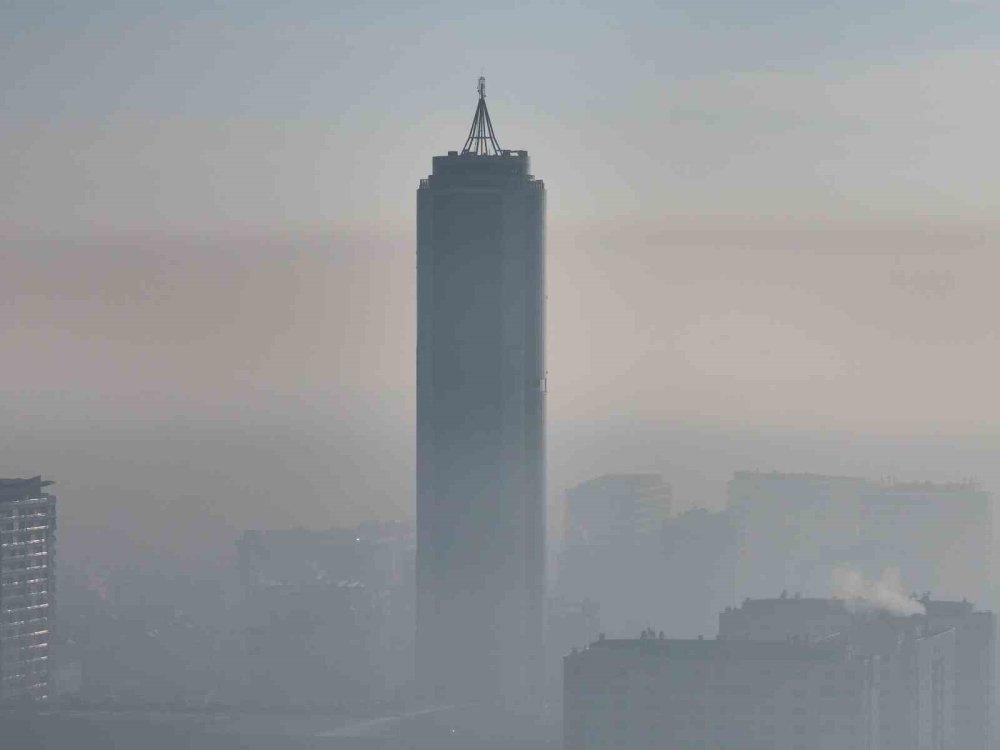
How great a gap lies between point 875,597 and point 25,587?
4253cm

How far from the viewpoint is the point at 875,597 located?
150875 millimetres

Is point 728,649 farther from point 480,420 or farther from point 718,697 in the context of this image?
point 480,420

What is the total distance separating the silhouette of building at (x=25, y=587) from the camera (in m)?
149

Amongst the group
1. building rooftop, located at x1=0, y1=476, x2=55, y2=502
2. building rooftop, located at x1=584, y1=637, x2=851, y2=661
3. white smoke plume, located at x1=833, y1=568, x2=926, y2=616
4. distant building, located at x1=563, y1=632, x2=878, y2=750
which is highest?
building rooftop, located at x1=0, y1=476, x2=55, y2=502

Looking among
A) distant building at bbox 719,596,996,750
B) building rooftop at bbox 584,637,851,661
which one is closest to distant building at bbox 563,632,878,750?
building rooftop at bbox 584,637,851,661

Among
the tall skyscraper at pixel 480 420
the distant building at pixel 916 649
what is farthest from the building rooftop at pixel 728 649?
the tall skyscraper at pixel 480 420

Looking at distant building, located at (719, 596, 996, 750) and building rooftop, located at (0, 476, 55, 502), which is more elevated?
building rooftop, located at (0, 476, 55, 502)

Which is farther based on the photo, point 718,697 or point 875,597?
point 875,597

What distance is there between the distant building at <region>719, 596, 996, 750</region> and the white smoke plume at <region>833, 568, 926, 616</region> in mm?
394

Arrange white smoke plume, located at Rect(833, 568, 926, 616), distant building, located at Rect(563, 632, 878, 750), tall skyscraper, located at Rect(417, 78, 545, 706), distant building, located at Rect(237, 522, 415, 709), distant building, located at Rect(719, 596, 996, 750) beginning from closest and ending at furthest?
distant building, located at Rect(563, 632, 878, 750) < distant building, located at Rect(719, 596, 996, 750) < white smoke plume, located at Rect(833, 568, 926, 616) < tall skyscraper, located at Rect(417, 78, 545, 706) < distant building, located at Rect(237, 522, 415, 709)

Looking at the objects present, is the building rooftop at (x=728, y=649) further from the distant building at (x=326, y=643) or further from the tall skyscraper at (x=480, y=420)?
the distant building at (x=326, y=643)

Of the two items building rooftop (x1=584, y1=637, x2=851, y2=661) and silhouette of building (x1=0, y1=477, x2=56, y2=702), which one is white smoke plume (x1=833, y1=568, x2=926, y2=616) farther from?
silhouette of building (x1=0, y1=477, x2=56, y2=702)

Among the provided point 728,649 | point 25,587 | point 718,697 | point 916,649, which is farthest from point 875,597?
point 25,587

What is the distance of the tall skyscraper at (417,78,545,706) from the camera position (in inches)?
5812
